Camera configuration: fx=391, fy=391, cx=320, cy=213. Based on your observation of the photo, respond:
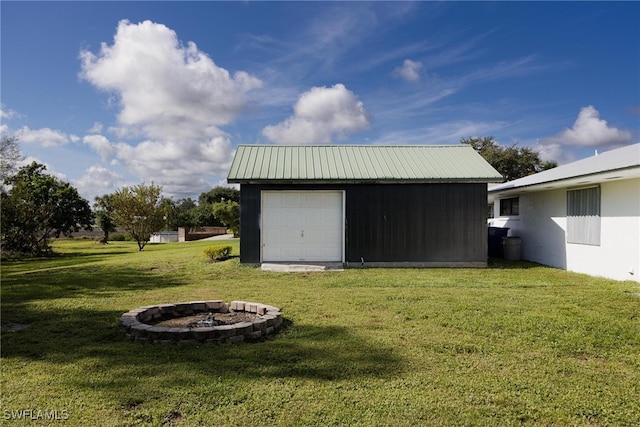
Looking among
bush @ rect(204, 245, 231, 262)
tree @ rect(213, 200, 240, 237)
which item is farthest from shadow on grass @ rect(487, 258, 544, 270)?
tree @ rect(213, 200, 240, 237)

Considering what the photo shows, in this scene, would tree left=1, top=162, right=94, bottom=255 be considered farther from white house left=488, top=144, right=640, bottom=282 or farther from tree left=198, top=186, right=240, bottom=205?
tree left=198, top=186, right=240, bottom=205

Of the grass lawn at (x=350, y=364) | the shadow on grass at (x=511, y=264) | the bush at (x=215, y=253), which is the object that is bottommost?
the grass lawn at (x=350, y=364)

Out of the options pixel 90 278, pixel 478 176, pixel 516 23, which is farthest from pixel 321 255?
pixel 516 23

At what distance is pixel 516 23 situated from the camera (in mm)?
11438

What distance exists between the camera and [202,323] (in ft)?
16.7

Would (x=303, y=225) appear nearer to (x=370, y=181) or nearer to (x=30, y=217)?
(x=370, y=181)

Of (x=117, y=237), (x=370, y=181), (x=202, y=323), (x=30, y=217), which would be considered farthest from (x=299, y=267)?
(x=117, y=237)

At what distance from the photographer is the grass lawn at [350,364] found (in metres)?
3.02

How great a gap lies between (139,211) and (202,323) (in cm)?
2119

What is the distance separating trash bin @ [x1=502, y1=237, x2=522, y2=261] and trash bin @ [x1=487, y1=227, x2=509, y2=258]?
0.57 meters

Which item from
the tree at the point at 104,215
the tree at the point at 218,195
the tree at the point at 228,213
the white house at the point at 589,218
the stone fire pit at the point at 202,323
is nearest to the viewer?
the stone fire pit at the point at 202,323

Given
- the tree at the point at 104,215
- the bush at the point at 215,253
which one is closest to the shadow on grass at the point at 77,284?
the bush at the point at 215,253

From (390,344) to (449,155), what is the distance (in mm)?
10367

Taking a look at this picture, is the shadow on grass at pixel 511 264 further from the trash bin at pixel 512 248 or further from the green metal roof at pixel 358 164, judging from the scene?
the green metal roof at pixel 358 164
